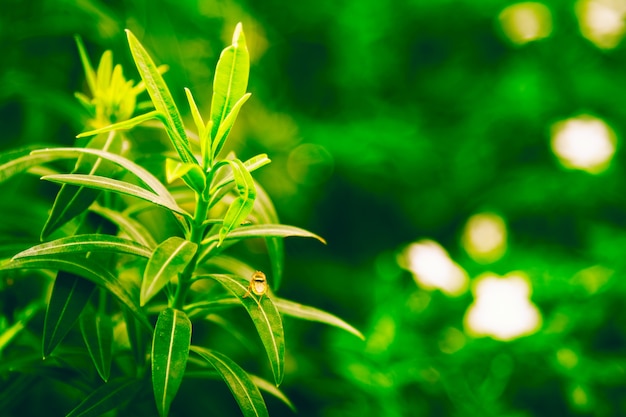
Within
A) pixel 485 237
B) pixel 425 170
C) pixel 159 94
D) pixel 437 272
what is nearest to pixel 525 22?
pixel 425 170

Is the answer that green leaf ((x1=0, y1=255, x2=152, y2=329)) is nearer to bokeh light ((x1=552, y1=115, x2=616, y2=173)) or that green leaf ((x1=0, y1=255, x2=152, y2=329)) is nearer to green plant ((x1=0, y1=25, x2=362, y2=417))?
green plant ((x1=0, y1=25, x2=362, y2=417))

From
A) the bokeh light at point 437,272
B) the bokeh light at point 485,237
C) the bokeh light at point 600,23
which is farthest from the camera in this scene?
the bokeh light at point 600,23

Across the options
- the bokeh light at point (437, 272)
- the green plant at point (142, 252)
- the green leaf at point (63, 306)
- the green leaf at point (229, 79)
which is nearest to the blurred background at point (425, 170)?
the bokeh light at point (437, 272)

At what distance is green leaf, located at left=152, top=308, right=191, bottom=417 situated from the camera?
1.50ft

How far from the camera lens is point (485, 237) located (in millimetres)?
1673

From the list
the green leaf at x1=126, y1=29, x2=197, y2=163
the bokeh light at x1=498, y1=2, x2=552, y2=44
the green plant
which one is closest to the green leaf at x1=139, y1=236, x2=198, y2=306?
the green plant

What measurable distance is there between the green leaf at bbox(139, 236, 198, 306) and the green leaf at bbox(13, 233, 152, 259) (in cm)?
8

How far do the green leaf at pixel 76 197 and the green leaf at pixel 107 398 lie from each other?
18 centimetres

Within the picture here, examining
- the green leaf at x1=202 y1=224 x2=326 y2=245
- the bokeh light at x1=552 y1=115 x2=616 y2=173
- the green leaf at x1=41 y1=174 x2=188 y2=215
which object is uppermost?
the bokeh light at x1=552 y1=115 x2=616 y2=173

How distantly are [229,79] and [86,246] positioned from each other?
0.22 metres

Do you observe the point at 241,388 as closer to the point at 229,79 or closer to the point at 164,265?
the point at 164,265

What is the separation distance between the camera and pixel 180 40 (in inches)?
62.5

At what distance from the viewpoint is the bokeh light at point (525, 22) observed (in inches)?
74.8

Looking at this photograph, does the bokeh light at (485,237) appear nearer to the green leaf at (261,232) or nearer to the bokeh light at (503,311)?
the bokeh light at (503,311)
